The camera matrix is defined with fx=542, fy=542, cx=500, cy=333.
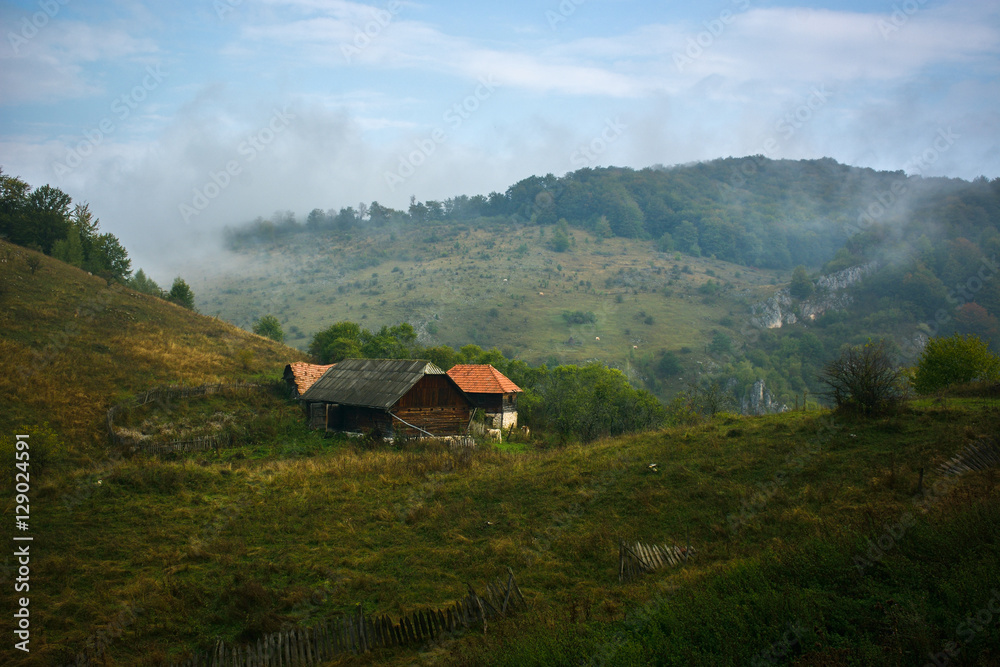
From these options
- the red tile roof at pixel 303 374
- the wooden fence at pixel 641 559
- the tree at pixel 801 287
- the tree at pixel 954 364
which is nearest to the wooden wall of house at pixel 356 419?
the red tile roof at pixel 303 374

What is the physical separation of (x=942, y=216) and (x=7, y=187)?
202780 millimetres

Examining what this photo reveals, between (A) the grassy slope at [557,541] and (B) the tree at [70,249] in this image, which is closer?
(A) the grassy slope at [557,541]

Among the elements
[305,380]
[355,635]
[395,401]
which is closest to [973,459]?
[355,635]

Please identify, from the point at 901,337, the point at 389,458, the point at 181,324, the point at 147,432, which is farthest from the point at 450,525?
the point at 901,337

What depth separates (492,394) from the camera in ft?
120

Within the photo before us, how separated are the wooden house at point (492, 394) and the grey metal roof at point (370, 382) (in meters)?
3.85

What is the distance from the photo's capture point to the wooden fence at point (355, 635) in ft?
27.9

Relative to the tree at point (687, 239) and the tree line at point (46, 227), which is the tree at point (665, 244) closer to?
the tree at point (687, 239)

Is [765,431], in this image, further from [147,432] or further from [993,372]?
[147,432]

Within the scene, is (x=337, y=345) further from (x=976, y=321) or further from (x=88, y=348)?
(x=976, y=321)

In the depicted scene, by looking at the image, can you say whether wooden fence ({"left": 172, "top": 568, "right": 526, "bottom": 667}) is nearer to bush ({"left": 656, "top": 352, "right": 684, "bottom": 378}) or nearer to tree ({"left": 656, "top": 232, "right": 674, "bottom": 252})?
bush ({"left": 656, "top": 352, "right": 684, "bottom": 378})

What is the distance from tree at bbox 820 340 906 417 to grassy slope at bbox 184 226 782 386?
6608cm

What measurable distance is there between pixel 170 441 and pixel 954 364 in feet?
117

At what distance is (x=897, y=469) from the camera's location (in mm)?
13336
